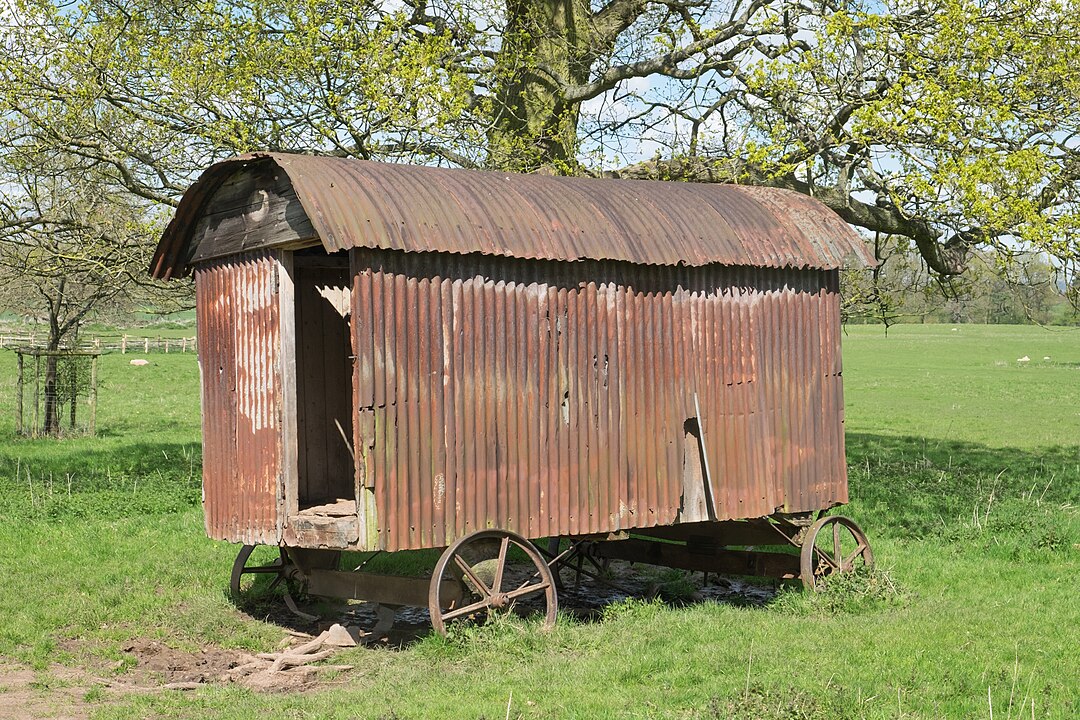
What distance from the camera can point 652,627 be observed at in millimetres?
9148

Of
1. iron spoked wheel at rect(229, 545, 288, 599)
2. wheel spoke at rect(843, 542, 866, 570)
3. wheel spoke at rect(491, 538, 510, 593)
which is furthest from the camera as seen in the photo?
wheel spoke at rect(843, 542, 866, 570)

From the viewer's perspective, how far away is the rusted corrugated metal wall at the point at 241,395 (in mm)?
9086

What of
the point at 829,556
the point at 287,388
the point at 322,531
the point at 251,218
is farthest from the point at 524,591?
the point at 829,556

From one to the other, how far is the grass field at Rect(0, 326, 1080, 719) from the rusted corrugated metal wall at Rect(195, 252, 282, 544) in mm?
1209

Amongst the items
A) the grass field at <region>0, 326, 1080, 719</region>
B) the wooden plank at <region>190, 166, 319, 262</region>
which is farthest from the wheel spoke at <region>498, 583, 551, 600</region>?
the wooden plank at <region>190, 166, 319, 262</region>

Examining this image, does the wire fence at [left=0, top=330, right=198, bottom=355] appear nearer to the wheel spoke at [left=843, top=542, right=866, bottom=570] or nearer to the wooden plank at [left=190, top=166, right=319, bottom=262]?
the wooden plank at [left=190, top=166, right=319, bottom=262]

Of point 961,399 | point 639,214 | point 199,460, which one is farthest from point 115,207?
point 961,399

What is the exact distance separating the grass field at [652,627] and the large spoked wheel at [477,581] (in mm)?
261

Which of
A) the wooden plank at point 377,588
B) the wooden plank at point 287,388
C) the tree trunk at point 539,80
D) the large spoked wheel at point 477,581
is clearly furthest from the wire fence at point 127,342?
the large spoked wheel at point 477,581

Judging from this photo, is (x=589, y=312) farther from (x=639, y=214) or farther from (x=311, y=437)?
(x=311, y=437)

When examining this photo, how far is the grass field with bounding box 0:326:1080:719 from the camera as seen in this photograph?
7.14m

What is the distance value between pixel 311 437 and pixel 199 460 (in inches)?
364

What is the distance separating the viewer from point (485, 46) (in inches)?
694

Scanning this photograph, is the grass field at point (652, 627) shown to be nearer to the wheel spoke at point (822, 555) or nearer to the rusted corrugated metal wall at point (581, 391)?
the wheel spoke at point (822, 555)
